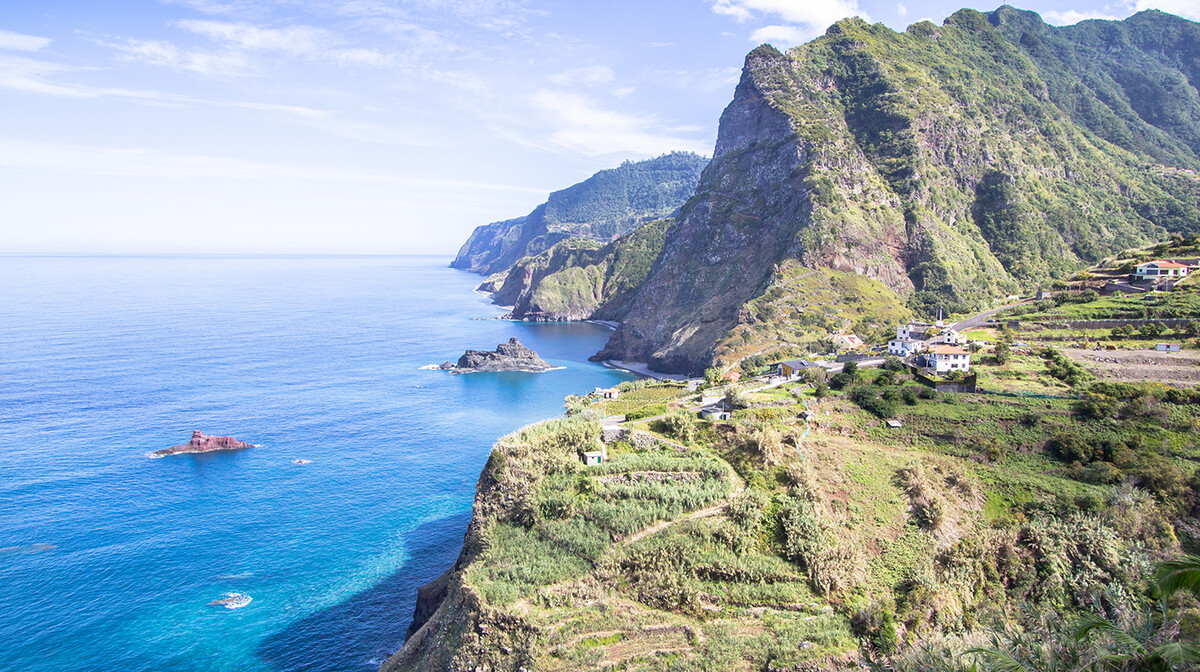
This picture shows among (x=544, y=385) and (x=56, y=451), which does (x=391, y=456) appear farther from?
(x=544, y=385)

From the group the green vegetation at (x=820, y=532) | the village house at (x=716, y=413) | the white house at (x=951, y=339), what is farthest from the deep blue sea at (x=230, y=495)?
the white house at (x=951, y=339)

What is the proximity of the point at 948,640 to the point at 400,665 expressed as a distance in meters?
25.8

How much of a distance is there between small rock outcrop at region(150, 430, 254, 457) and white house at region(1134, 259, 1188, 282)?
99415mm

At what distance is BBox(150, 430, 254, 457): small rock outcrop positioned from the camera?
70.4 metres

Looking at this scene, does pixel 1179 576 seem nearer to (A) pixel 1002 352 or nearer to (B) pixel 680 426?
(B) pixel 680 426

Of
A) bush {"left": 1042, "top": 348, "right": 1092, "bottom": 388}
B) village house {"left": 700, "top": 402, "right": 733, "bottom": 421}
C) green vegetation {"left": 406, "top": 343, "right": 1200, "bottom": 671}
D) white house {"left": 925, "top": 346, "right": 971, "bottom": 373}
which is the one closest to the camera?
green vegetation {"left": 406, "top": 343, "right": 1200, "bottom": 671}

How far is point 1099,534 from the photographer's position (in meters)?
34.7

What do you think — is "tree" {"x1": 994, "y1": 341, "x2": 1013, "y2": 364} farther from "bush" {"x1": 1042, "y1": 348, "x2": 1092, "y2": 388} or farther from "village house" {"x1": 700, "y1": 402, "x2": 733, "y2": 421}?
"village house" {"x1": 700, "y1": 402, "x2": 733, "y2": 421}

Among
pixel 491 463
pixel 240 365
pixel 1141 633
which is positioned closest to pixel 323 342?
pixel 240 365

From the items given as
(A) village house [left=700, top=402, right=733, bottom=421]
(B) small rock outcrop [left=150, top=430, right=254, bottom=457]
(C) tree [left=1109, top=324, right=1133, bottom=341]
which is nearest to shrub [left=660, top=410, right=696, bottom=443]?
(A) village house [left=700, top=402, right=733, bottom=421]

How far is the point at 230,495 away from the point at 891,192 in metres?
116

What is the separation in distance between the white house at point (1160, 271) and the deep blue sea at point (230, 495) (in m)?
69.7

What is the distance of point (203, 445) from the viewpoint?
71.3 metres

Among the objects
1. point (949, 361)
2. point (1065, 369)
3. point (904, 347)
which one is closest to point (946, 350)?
point (949, 361)
